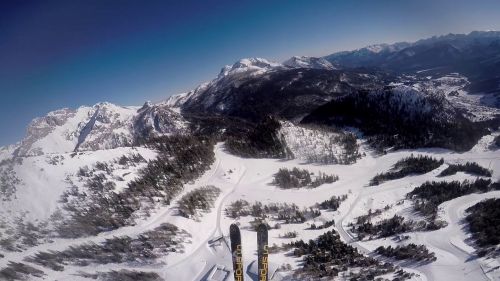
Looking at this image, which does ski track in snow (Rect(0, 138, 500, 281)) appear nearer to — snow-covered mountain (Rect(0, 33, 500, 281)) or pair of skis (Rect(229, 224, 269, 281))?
snow-covered mountain (Rect(0, 33, 500, 281))

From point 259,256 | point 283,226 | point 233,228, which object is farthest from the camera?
point 283,226

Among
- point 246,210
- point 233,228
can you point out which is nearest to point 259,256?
point 233,228

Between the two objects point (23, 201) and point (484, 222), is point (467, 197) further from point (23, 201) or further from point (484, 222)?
point (23, 201)

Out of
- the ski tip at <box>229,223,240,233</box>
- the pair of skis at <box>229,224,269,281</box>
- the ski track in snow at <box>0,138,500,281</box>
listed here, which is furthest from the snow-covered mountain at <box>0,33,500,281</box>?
the ski tip at <box>229,223,240,233</box>

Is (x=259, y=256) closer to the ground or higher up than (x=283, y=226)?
higher up

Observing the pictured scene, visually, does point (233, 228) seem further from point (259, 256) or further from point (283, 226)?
point (283, 226)

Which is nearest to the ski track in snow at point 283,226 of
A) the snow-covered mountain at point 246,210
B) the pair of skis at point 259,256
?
the snow-covered mountain at point 246,210

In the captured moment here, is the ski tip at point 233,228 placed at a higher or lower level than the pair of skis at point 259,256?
higher

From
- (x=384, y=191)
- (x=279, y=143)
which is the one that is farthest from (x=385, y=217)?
(x=279, y=143)

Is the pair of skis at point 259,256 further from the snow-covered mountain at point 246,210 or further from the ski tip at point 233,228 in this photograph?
the snow-covered mountain at point 246,210

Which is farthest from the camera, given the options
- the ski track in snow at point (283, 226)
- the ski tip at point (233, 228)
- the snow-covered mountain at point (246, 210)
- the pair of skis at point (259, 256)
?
the snow-covered mountain at point (246, 210)

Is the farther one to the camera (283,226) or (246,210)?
(246,210)

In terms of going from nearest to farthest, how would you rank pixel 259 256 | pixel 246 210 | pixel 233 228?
pixel 259 256
pixel 233 228
pixel 246 210
